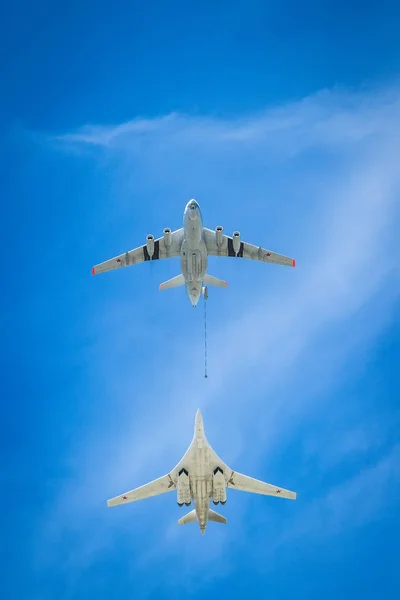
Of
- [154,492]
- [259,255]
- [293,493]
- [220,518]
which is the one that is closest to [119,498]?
[154,492]

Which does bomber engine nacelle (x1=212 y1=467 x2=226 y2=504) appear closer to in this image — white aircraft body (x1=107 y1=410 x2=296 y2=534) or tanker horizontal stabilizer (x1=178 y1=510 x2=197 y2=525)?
white aircraft body (x1=107 y1=410 x2=296 y2=534)

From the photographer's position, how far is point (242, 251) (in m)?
66.9

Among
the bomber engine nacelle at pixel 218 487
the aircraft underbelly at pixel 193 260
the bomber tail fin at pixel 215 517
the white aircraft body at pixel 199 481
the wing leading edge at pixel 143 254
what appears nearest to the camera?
the aircraft underbelly at pixel 193 260

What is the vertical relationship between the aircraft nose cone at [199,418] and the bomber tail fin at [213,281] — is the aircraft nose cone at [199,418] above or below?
below

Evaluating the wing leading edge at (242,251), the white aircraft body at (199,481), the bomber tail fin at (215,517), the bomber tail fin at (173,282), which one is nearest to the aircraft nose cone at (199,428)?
the white aircraft body at (199,481)

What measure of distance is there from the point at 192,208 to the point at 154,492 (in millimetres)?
25292

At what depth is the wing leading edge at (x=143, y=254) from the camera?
66.2m

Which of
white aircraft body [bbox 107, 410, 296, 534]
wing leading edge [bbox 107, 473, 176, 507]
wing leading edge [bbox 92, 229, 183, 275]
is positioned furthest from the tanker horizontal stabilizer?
wing leading edge [bbox 92, 229, 183, 275]

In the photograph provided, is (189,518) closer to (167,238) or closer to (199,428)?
(199,428)

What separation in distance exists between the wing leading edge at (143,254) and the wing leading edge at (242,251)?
260 centimetres

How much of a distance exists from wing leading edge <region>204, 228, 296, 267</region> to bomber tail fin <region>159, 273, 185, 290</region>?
437cm

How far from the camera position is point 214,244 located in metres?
65.9

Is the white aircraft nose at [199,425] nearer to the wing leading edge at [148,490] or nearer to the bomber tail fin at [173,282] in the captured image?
the wing leading edge at [148,490]

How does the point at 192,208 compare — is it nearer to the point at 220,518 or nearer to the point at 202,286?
the point at 202,286
